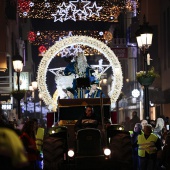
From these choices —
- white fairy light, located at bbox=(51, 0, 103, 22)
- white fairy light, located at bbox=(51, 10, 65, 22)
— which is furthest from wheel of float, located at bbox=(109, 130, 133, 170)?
white fairy light, located at bbox=(51, 0, 103, 22)

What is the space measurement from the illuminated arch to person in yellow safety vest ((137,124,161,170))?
16.0 feet

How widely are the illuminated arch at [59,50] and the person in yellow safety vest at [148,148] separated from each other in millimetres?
4880

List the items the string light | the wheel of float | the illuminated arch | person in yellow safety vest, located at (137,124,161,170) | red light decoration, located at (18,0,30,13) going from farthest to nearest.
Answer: the string light
red light decoration, located at (18,0,30,13)
the illuminated arch
person in yellow safety vest, located at (137,124,161,170)
the wheel of float

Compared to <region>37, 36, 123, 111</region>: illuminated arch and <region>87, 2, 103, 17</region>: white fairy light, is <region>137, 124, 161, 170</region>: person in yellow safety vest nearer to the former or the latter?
<region>37, 36, 123, 111</region>: illuminated arch

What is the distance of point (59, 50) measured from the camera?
79.6 feet

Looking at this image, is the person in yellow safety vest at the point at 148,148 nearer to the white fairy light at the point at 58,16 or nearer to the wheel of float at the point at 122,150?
the wheel of float at the point at 122,150

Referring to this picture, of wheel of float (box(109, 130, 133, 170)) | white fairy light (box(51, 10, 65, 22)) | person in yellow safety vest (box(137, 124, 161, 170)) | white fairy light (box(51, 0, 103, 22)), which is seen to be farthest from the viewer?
white fairy light (box(51, 0, 103, 22))

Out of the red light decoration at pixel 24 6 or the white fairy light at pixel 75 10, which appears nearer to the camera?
the red light decoration at pixel 24 6

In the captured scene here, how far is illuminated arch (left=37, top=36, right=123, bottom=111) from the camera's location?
74.2ft

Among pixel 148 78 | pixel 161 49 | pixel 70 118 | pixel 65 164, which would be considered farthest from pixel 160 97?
pixel 65 164

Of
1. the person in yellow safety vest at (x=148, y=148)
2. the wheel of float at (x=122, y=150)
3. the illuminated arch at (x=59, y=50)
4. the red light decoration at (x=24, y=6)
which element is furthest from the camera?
the red light decoration at (x=24, y=6)

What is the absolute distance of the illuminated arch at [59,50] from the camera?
22.6 metres

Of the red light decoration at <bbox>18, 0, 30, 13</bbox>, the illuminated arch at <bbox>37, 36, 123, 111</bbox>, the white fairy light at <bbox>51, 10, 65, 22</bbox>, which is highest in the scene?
the red light decoration at <bbox>18, 0, 30, 13</bbox>

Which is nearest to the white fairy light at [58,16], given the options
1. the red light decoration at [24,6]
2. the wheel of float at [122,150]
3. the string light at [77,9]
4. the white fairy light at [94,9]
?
the string light at [77,9]
